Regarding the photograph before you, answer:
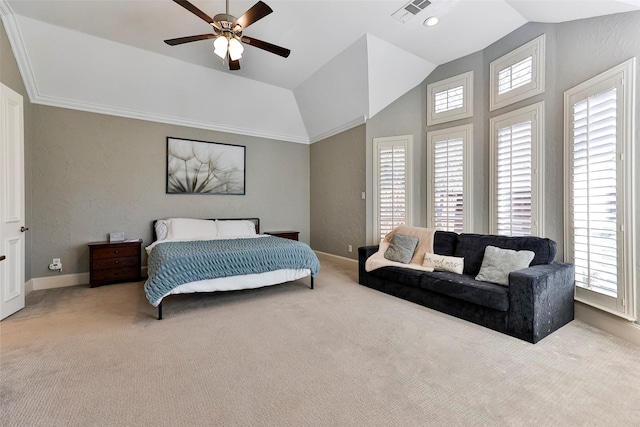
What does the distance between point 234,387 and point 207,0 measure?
3.61m

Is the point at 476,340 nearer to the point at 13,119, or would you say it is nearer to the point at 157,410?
the point at 157,410

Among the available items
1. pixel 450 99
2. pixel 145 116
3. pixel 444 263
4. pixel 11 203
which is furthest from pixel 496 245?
pixel 145 116

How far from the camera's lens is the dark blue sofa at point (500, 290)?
2.32m

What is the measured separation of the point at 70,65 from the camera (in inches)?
145

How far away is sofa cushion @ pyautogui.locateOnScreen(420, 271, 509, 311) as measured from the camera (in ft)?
8.12

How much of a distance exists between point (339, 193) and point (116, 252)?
3.83 meters

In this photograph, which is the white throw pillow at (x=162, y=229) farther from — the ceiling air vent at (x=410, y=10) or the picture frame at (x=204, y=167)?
the ceiling air vent at (x=410, y=10)

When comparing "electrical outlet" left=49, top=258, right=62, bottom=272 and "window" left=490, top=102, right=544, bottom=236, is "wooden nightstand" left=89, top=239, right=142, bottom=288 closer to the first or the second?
"electrical outlet" left=49, top=258, right=62, bottom=272

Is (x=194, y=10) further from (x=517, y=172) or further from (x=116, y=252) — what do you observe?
(x=517, y=172)

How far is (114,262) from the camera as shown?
3.99 m

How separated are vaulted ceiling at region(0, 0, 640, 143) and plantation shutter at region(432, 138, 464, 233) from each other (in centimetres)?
125

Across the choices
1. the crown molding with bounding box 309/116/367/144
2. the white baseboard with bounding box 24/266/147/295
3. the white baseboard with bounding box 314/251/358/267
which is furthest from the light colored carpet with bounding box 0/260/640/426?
the crown molding with bounding box 309/116/367/144

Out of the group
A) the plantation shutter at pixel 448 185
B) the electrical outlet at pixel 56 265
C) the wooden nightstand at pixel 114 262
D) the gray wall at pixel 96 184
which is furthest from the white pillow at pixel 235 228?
the plantation shutter at pixel 448 185

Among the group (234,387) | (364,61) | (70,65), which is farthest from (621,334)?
(70,65)
